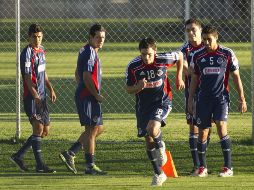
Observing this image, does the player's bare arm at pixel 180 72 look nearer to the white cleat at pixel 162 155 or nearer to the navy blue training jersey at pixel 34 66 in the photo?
the white cleat at pixel 162 155

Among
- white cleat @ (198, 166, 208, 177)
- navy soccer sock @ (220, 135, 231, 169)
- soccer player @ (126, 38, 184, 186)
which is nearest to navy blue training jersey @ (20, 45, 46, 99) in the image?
soccer player @ (126, 38, 184, 186)

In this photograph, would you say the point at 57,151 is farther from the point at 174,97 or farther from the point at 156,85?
the point at 174,97

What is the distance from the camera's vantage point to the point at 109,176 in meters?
14.0

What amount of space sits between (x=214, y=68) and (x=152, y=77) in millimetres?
874

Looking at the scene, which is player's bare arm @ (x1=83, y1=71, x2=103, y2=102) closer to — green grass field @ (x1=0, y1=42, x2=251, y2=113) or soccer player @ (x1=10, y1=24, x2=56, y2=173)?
soccer player @ (x1=10, y1=24, x2=56, y2=173)

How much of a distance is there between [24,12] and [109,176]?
153ft

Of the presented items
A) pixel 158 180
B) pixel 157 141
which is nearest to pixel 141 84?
pixel 157 141

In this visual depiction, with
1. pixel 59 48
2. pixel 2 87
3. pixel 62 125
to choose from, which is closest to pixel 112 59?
pixel 59 48

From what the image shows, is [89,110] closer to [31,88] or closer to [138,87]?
[31,88]

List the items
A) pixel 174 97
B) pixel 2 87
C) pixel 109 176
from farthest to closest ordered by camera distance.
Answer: pixel 2 87, pixel 174 97, pixel 109 176

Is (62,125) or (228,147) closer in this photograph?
(228,147)

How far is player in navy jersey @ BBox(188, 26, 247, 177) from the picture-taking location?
540 inches

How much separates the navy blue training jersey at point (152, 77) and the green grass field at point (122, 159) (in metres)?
0.91

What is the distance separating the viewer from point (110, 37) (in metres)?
43.1
